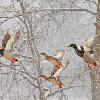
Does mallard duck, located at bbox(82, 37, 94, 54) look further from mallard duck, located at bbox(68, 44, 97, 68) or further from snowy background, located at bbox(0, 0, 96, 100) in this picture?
snowy background, located at bbox(0, 0, 96, 100)

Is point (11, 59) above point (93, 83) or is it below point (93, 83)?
above

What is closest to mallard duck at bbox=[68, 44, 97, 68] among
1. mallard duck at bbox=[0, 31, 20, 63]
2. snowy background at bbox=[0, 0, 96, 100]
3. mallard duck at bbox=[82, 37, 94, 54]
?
mallard duck at bbox=[82, 37, 94, 54]

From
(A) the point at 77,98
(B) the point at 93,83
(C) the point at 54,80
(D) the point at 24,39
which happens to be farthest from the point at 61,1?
(A) the point at 77,98

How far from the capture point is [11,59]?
252 centimetres

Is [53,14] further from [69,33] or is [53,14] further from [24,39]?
[69,33]

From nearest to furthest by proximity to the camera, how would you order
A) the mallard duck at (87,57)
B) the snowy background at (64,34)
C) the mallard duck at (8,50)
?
1. the mallard duck at (87,57)
2. the mallard duck at (8,50)
3. the snowy background at (64,34)

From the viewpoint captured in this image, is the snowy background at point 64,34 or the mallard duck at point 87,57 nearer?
the mallard duck at point 87,57

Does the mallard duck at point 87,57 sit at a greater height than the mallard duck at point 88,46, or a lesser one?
lesser

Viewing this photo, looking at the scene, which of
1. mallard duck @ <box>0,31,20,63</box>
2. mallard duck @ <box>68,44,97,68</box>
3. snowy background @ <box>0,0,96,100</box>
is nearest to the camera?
mallard duck @ <box>68,44,97,68</box>

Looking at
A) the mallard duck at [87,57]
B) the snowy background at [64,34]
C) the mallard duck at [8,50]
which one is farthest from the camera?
the snowy background at [64,34]

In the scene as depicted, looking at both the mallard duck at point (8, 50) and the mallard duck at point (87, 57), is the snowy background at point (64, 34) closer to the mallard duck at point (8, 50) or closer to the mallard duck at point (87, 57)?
the mallard duck at point (8, 50)

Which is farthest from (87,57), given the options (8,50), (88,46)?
(8,50)

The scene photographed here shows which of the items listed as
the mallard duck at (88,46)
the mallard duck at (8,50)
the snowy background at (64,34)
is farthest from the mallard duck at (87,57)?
the snowy background at (64,34)

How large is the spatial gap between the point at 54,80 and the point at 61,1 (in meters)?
3.65
